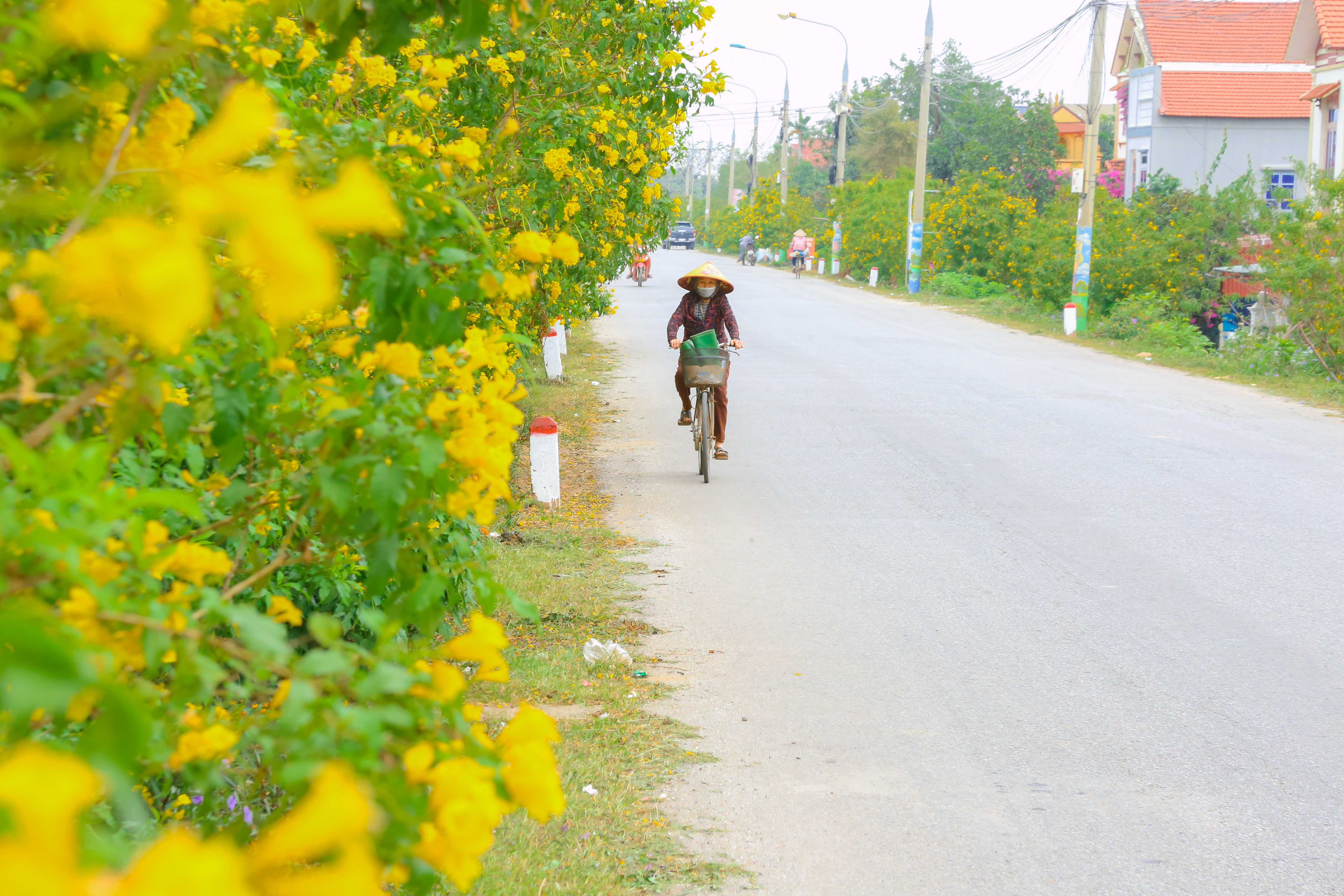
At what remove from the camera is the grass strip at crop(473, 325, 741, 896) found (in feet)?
11.9

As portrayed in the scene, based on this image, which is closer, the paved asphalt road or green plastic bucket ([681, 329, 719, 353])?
the paved asphalt road

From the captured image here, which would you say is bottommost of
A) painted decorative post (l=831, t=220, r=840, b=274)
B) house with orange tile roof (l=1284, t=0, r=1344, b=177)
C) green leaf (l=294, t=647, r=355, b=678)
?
green leaf (l=294, t=647, r=355, b=678)

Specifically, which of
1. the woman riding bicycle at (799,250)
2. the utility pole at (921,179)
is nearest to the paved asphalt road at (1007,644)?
the utility pole at (921,179)

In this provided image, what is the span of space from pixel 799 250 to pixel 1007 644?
40076 millimetres

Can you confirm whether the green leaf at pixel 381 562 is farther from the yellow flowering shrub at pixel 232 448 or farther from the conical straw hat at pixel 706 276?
the conical straw hat at pixel 706 276

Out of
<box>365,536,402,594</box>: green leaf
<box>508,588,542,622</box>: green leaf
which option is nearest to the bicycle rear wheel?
<box>508,588,542,622</box>: green leaf

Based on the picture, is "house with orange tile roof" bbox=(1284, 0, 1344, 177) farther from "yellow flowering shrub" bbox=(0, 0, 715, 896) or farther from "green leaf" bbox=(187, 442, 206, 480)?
"green leaf" bbox=(187, 442, 206, 480)

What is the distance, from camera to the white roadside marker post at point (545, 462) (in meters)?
8.34

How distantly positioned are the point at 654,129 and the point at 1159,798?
6656mm

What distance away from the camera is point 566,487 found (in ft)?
31.2

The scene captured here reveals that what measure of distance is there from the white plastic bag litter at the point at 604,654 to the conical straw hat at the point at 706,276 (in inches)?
201

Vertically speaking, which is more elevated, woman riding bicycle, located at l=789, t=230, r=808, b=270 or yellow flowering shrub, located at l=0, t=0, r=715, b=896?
woman riding bicycle, located at l=789, t=230, r=808, b=270

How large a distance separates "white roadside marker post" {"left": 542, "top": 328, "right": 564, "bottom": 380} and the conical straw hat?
13.0 ft

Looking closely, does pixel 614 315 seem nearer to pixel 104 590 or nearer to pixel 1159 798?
pixel 1159 798
